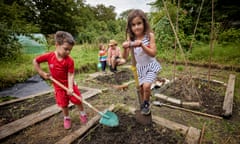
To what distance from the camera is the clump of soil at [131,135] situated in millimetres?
1716

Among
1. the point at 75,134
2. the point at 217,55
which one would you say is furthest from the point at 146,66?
the point at 217,55

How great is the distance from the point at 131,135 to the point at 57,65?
1.35 metres

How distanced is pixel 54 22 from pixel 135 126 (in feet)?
80.9

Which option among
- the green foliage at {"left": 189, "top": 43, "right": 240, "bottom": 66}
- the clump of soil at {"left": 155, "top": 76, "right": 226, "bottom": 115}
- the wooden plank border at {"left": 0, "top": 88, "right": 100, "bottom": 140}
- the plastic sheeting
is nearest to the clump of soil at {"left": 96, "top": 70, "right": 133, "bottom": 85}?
the clump of soil at {"left": 155, "top": 76, "right": 226, "bottom": 115}

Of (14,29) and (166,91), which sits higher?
(14,29)

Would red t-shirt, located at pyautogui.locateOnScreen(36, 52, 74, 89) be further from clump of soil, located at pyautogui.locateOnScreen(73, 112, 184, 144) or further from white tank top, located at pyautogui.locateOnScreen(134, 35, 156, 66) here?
white tank top, located at pyautogui.locateOnScreen(134, 35, 156, 66)

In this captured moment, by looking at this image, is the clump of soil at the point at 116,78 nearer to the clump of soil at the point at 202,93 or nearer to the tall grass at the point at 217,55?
the clump of soil at the point at 202,93

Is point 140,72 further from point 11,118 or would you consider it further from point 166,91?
point 11,118

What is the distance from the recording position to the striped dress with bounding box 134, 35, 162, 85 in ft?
6.23

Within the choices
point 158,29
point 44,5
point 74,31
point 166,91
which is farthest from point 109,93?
point 44,5

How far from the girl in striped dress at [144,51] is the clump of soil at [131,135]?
24 cm

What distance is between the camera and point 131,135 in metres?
1.81

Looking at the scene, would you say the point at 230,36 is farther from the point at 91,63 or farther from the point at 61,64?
the point at 61,64

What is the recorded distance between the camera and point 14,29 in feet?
18.5
